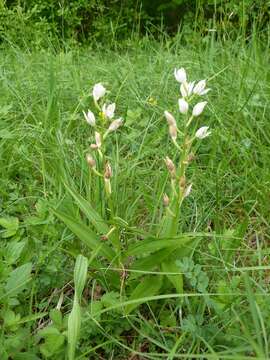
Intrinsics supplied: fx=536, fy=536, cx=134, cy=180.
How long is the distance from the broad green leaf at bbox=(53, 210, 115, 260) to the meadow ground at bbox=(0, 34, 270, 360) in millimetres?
53

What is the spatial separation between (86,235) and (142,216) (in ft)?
1.29

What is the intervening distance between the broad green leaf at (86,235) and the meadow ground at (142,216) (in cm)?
5

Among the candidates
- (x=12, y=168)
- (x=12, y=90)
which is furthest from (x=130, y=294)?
(x=12, y=90)

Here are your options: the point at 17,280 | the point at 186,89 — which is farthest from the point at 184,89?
the point at 17,280

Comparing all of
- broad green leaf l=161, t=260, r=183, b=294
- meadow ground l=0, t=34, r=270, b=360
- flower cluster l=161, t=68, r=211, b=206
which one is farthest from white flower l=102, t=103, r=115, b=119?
broad green leaf l=161, t=260, r=183, b=294

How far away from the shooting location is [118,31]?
5.86m

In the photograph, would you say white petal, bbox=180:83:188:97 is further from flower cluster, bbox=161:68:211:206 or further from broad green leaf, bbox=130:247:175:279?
broad green leaf, bbox=130:247:175:279

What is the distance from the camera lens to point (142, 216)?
1.68 m

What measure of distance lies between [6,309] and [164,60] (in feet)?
6.42

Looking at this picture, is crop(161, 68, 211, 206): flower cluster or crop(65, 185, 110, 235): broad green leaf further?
crop(65, 185, 110, 235): broad green leaf

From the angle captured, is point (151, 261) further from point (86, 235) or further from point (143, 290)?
point (86, 235)

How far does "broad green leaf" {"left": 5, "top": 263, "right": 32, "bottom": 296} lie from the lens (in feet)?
4.10

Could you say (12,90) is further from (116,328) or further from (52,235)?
(116,328)

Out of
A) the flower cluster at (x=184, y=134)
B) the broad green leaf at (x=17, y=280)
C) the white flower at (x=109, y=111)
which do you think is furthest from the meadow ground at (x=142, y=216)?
the white flower at (x=109, y=111)
